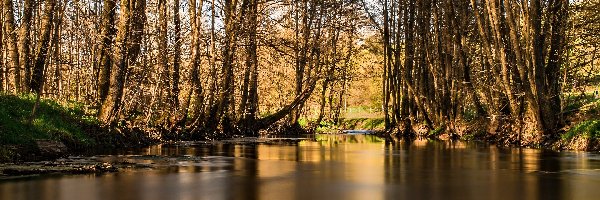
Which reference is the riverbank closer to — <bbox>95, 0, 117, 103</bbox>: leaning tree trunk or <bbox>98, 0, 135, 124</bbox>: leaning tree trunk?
<bbox>98, 0, 135, 124</bbox>: leaning tree trunk

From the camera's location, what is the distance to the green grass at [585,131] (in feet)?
60.6

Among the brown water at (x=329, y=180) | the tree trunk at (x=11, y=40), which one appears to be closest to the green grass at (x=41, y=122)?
the brown water at (x=329, y=180)

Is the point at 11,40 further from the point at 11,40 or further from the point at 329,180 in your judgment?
the point at 329,180

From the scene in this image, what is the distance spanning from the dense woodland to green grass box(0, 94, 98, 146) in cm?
71

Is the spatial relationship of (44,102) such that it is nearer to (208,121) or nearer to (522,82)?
(208,121)

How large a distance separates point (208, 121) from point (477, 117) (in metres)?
12.6

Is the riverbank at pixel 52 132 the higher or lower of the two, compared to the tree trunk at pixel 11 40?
lower

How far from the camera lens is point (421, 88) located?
111 feet

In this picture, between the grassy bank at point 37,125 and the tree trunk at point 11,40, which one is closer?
the grassy bank at point 37,125

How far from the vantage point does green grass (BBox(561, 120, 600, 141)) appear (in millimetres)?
18484

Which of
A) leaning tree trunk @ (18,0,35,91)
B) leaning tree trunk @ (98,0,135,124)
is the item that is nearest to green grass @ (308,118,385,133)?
leaning tree trunk @ (18,0,35,91)

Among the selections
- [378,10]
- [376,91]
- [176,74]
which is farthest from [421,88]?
[376,91]

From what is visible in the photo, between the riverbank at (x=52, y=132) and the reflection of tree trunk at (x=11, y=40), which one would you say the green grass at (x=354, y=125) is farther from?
the riverbank at (x=52, y=132)

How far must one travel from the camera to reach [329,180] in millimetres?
Answer: 11094
